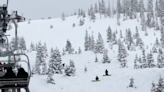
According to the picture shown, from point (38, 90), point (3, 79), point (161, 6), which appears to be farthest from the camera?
point (161, 6)

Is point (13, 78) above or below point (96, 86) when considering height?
above

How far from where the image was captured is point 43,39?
82.9 meters

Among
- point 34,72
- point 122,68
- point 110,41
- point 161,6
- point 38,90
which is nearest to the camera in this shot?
point 38,90

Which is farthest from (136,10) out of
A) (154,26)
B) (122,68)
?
(122,68)

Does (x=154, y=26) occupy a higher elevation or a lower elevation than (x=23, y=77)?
higher

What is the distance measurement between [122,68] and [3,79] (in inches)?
1440

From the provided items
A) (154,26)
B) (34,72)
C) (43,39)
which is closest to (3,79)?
(34,72)

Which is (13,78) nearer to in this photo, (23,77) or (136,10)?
(23,77)

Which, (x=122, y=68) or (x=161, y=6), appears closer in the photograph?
(x=122, y=68)

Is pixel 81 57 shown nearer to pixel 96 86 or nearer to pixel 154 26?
pixel 96 86

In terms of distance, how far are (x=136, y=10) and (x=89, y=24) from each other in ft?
81.3

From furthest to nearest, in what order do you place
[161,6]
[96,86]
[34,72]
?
[161,6] → [34,72] → [96,86]

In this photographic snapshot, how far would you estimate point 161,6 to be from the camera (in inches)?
4215

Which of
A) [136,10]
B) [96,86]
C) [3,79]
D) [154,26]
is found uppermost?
[136,10]
